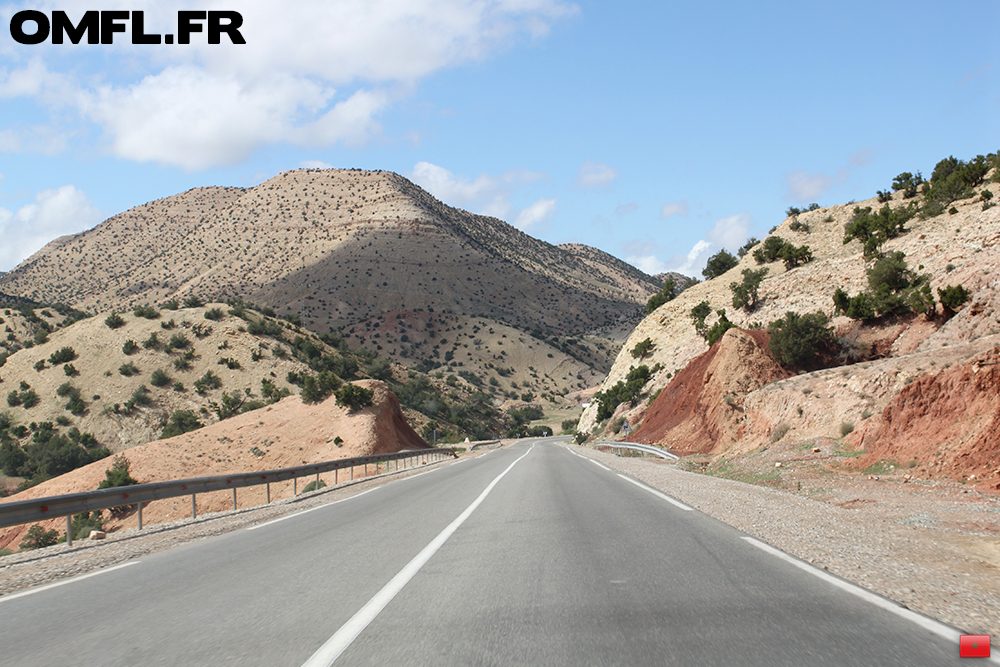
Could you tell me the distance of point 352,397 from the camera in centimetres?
4406

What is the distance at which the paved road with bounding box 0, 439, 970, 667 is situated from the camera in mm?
4508

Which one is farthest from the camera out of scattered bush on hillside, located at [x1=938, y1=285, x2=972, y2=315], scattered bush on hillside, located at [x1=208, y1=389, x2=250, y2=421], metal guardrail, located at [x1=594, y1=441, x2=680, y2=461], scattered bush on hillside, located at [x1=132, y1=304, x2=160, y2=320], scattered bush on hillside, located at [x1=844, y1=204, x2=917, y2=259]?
scattered bush on hillside, located at [x1=132, y1=304, x2=160, y2=320]

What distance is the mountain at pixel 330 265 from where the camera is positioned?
112250mm

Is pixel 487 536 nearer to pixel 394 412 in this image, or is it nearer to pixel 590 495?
pixel 590 495

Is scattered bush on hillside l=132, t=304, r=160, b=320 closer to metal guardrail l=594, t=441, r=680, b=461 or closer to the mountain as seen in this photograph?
the mountain

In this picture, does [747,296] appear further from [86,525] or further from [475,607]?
[475,607]

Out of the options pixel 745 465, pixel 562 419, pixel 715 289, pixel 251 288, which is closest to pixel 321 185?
pixel 251 288

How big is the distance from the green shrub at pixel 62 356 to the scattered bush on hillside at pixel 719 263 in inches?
2375

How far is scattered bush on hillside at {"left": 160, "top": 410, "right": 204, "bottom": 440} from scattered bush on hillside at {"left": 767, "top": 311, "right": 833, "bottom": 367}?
40801mm

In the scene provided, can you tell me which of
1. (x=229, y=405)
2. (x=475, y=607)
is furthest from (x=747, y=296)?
(x=475, y=607)

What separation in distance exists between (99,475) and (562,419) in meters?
66.6

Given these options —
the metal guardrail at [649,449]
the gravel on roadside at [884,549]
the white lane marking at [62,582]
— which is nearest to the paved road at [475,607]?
the white lane marking at [62,582]

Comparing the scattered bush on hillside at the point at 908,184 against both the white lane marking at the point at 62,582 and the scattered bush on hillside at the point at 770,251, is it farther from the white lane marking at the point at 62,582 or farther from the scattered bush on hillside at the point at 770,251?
the white lane marking at the point at 62,582

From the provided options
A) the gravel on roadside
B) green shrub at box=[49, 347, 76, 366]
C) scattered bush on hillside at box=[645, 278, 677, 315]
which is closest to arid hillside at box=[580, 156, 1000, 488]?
the gravel on roadside
